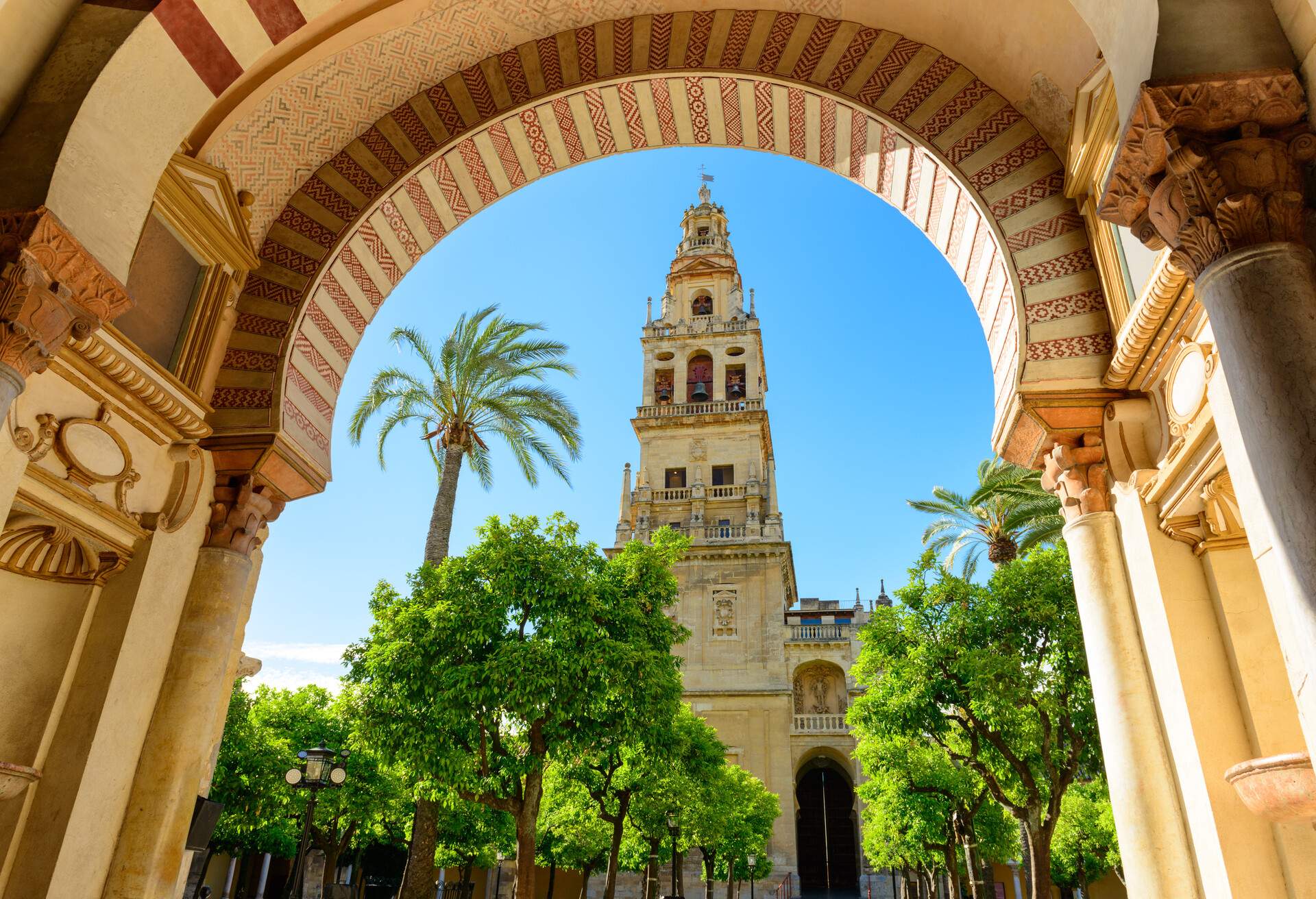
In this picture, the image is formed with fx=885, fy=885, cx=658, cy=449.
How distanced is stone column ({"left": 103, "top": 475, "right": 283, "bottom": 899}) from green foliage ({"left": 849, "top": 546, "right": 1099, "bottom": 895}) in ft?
37.0

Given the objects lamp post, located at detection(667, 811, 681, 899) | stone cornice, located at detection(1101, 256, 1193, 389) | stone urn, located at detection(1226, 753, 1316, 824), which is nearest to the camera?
stone urn, located at detection(1226, 753, 1316, 824)

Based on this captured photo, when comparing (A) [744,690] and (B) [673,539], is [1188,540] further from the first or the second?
(A) [744,690]

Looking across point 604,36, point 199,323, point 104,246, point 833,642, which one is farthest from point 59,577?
point 833,642

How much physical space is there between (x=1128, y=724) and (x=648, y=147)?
22.1 ft

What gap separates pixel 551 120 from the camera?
8539mm

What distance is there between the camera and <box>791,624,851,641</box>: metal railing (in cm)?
3869

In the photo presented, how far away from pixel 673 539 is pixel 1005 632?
21.6ft

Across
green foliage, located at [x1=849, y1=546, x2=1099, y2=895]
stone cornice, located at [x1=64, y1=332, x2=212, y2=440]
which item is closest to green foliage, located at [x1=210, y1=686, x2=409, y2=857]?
green foliage, located at [x1=849, y1=546, x2=1099, y2=895]

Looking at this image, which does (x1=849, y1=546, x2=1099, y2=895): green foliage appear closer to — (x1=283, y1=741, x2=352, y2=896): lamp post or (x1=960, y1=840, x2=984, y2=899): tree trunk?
(x1=960, y1=840, x2=984, y2=899): tree trunk

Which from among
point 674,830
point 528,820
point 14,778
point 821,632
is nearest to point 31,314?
point 14,778

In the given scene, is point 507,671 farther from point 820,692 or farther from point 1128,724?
point 820,692

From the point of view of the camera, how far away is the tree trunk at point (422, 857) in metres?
14.5

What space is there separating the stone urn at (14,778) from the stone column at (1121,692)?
6.59 m

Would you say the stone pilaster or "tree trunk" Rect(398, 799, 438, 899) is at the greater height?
the stone pilaster
